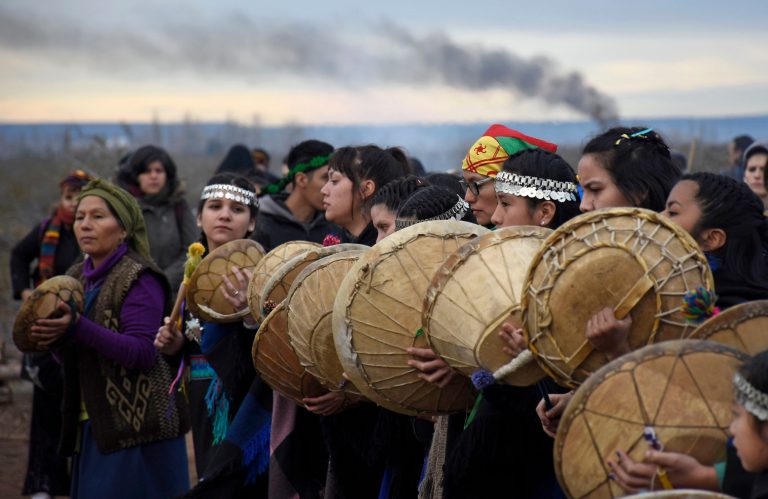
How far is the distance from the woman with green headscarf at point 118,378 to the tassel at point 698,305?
3.70 metres

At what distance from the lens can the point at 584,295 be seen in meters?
2.75

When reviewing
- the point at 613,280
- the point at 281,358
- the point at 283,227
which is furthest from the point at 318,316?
the point at 283,227

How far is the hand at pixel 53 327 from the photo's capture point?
547 centimetres

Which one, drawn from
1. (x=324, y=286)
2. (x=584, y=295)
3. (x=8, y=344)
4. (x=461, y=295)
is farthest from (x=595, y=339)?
(x=8, y=344)

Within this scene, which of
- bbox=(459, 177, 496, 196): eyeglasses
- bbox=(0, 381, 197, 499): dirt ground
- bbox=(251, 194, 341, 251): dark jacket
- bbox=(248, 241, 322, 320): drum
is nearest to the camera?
bbox=(459, 177, 496, 196): eyeglasses

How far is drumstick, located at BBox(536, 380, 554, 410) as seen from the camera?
3.12 meters

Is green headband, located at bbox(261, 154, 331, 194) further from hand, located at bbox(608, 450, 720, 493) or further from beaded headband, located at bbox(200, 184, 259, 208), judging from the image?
hand, located at bbox(608, 450, 720, 493)

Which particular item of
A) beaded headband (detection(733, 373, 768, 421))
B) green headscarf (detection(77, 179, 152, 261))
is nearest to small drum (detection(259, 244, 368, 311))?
green headscarf (detection(77, 179, 152, 261))

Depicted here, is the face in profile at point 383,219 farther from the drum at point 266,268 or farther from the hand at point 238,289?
the hand at point 238,289

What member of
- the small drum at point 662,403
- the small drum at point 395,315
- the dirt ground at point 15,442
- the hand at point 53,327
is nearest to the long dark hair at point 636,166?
the small drum at point 395,315

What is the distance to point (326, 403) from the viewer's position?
4367 millimetres

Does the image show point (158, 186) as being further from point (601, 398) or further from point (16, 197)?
point (16, 197)

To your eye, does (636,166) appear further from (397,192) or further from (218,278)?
(218,278)

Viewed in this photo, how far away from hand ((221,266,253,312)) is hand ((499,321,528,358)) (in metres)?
2.31
